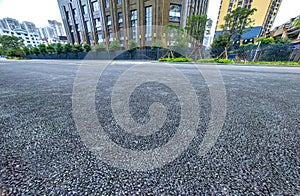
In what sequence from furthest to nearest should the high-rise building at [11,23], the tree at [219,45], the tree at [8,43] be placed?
the high-rise building at [11,23], the tree at [8,43], the tree at [219,45]

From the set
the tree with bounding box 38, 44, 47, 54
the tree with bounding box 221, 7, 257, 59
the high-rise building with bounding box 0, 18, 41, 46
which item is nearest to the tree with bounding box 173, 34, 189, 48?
the tree with bounding box 221, 7, 257, 59

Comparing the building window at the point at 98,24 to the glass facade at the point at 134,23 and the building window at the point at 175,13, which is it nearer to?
the glass facade at the point at 134,23

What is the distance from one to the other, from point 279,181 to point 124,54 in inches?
742

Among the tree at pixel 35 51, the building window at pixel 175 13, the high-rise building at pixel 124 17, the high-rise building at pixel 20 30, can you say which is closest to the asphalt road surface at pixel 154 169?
the high-rise building at pixel 124 17

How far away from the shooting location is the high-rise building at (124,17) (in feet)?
59.7

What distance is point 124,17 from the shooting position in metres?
20.3

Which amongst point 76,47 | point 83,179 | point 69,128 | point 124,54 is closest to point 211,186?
point 83,179

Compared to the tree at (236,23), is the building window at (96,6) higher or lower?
higher

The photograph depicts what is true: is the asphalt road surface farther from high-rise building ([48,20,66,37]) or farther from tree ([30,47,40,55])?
high-rise building ([48,20,66,37])

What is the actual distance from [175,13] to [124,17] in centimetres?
847

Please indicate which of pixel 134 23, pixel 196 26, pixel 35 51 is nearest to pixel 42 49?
pixel 35 51

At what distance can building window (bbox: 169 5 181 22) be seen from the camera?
18359 mm

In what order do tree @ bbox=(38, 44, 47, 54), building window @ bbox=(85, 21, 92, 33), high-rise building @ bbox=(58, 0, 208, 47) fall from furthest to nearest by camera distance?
building window @ bbox=(85, 21, 92, 33) → tree @ bbox=(38, 44, 47, 54) → high-rise building @ bbox=(58, 0, 208, 47)

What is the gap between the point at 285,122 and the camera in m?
0.92
